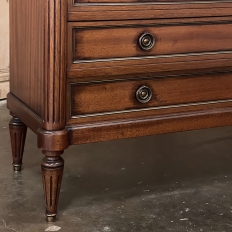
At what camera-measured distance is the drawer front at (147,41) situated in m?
1.97

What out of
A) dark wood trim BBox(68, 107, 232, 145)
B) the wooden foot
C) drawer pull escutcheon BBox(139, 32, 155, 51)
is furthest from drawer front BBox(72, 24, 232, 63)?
the wooden foot

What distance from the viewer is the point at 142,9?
2.01 meters

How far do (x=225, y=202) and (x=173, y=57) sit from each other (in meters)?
0.58

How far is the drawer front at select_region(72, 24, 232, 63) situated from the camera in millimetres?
1974

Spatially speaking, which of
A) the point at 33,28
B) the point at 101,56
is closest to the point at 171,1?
the point at 101,56

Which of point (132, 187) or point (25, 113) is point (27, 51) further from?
point (132, 187)

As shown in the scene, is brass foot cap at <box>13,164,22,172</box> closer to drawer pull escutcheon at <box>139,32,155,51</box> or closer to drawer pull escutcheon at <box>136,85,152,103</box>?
drawer pull escutcheon at <box>136,85,152,103</box>

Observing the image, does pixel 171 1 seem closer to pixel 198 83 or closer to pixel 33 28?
pixel 198 83

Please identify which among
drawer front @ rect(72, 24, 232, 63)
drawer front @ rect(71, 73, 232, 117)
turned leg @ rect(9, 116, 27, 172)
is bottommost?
turned leg @ rect(9, 116, 27, 172)

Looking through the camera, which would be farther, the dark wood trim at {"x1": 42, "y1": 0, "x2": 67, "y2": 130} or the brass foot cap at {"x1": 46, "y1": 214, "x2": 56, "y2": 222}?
the brass foot cap at {"x1": 46, "y1": 214, "x2": 56, "y2": 222}

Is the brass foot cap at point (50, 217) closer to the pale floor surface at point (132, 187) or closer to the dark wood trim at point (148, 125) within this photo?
the pale floor surface at point (132, 187)

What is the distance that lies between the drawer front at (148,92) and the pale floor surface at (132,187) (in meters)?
0.36

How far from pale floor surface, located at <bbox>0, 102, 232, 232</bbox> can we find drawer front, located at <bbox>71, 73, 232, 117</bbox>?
0.36m

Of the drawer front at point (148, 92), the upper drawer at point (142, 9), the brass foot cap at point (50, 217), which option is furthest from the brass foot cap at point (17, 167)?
the upper drawer at point (142, 9)
